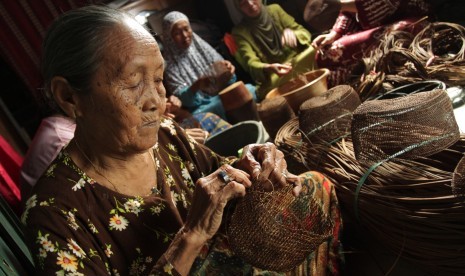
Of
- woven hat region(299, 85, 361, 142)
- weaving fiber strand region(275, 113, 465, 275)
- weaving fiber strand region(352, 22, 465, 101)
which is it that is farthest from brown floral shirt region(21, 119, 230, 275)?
weaving fiber strand region(352, 22, 465, 101)

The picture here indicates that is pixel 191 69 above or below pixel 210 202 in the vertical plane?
below

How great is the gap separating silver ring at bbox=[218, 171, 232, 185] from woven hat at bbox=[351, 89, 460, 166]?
26.9 inches

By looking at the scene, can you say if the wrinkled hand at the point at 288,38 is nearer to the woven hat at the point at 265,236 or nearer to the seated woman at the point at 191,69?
the seated woman at the point at 191,69

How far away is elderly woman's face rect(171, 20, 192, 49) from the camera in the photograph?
3.42m

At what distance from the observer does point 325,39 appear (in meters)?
2.66

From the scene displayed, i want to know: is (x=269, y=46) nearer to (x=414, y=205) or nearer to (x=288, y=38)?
(x=288, y=38)

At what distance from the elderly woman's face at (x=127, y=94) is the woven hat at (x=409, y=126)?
80 cm

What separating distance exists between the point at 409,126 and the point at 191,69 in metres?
2.61

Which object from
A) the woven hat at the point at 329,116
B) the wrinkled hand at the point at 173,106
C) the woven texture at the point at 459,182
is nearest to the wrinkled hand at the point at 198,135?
the woven hat at the point at 329,116

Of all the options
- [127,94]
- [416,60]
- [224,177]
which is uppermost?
[127,94]

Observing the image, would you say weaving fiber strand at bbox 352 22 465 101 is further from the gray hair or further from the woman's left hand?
the gray hair

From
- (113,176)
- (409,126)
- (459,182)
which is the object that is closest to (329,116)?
(409,126)

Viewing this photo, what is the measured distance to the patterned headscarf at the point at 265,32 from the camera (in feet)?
10.7

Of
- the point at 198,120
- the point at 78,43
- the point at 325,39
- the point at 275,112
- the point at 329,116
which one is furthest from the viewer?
the point at 198,120
